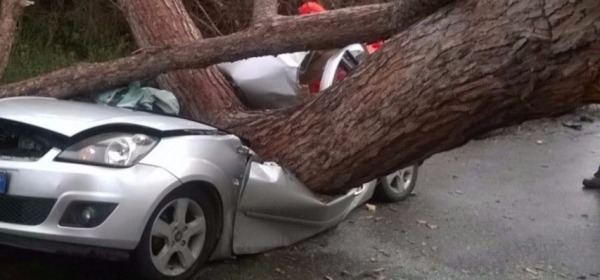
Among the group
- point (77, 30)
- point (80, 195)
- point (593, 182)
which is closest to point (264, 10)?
point (80, 195)

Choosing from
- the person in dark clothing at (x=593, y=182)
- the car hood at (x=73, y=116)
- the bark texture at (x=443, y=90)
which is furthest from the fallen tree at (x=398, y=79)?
the person in dark clothing at (x=593, y=182)

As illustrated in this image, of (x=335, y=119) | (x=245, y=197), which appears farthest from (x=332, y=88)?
(x=245, y=197)

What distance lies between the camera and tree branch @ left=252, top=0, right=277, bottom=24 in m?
6.41

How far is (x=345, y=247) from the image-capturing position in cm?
594

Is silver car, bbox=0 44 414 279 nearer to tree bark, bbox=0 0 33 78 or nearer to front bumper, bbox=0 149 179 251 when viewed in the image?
front bumper, bbox=0 149 179 251

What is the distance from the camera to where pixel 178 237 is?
480cm

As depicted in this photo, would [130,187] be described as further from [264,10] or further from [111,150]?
[264,10]

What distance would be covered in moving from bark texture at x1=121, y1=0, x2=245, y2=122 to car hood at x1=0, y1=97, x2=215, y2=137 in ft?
3.27

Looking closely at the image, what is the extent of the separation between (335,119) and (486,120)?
902 millimetres

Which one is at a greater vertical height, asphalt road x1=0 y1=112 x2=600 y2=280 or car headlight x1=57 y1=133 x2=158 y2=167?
car headlight x1=57 y1=133 x2=158 y2=167

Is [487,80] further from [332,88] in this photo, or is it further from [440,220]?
[440,220]

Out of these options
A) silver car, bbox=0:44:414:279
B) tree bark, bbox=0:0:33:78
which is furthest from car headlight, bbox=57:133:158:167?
tree bark, bbox=0:0:33:78

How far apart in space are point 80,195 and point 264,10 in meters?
2.70

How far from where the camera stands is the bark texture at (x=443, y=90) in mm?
4605
